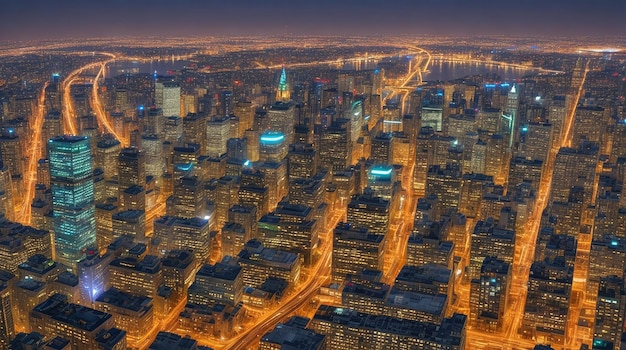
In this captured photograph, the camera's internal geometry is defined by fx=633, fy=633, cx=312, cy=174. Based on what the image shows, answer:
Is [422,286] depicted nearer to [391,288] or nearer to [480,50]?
[391,288]

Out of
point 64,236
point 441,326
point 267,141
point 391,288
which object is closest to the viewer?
point 441,326

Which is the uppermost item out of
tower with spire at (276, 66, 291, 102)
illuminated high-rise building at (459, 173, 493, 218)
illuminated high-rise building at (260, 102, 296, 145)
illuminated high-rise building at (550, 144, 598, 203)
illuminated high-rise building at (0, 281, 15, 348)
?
tower with spire at (276, 66, 291, 102)

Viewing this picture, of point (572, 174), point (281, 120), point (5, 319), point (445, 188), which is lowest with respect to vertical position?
point (5, 319)

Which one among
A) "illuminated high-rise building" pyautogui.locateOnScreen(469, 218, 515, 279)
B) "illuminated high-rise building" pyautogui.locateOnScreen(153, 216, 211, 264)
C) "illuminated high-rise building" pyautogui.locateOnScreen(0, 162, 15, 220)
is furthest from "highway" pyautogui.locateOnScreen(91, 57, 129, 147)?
"illuminated high-rise building" pyautogui.locateOnScreen(469, 218, 515, 279)

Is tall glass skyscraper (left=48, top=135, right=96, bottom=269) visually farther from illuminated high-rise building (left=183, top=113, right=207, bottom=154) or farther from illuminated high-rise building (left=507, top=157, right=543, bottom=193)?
illuminated high-rise building (left=507, top=157, right=543, bottom=193)

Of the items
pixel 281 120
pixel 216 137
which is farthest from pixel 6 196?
pixel 281 120

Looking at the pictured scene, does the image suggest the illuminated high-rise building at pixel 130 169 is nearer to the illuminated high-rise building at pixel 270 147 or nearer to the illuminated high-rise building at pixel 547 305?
the illuminated high-rise building at pixel 270 147

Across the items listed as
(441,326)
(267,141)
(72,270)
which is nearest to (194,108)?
(267,141)

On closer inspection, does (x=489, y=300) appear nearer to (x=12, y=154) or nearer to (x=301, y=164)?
(x=301, y=164)
